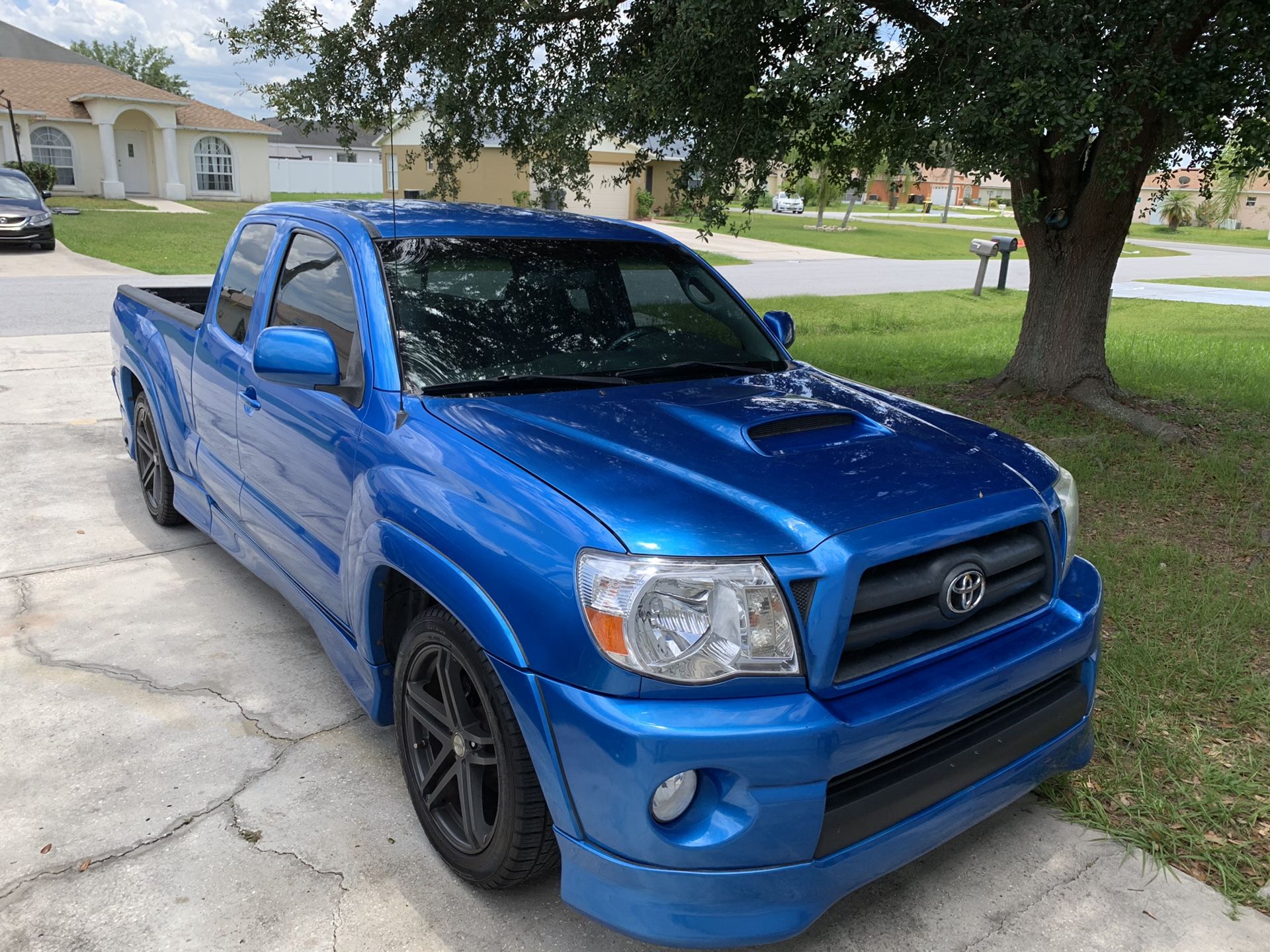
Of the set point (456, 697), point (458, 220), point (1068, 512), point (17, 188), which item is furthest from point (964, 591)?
point (17, 188)

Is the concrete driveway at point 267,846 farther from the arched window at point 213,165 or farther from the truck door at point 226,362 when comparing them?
the arched window at point 213,165

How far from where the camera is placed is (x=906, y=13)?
6.55 meters

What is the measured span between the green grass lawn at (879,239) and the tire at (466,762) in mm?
27015

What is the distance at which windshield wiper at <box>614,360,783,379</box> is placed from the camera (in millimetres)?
3422

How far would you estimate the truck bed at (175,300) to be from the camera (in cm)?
474

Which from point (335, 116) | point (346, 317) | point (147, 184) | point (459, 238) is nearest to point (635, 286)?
point (459, 238)

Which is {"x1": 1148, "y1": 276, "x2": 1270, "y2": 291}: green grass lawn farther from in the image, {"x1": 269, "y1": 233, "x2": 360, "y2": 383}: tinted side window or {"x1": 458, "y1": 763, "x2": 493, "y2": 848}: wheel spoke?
{"x1": 458, "y1": 763, "x2": 493, "y2": 848}: wheel spoke

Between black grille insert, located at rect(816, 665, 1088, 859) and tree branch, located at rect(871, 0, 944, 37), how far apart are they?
4.96 metres

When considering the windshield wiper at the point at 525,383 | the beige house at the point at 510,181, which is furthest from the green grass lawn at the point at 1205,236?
the windshield wiper at the point at 525,383

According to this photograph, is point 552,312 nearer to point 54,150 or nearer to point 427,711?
point 427,711

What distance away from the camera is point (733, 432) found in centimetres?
282

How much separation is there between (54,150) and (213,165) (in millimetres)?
5992

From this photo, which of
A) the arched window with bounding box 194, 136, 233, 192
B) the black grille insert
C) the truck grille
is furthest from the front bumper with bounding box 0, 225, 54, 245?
the arched window with bounding box 194, 136, 233, 192

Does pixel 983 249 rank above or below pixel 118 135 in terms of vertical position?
below
